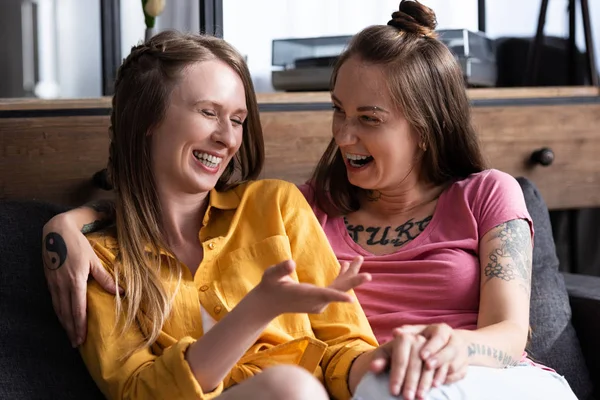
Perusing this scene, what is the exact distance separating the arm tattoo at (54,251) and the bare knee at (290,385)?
47 centimetres

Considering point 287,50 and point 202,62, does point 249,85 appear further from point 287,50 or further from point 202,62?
point 287,50

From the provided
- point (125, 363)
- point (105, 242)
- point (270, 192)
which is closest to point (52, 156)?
point (105, 242)

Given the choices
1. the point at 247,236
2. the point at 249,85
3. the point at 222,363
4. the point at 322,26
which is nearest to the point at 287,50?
the point at 322,26

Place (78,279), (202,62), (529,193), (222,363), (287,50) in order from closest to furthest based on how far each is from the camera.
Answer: (222,363) → (78,279) → (202,62) → (529,193) → (287,50)

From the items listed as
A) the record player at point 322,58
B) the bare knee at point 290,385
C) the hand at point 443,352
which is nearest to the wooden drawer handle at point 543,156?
the record player at point 322,58

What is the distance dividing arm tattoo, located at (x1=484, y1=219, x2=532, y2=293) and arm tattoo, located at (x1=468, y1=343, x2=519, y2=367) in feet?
0.46

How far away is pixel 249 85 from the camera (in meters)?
1.51

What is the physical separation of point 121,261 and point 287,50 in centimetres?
98

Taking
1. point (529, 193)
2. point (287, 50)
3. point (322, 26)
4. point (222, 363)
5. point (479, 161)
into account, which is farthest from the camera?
point (322, 26)

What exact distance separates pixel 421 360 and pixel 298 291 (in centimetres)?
20

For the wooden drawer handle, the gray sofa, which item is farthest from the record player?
the gray sofa

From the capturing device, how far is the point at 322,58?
2.09 m

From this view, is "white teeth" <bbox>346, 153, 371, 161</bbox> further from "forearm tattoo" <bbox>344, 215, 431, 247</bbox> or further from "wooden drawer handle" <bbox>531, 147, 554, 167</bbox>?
"wooden drawer handle" <bbox>531, 147, 554, 167</bbox>

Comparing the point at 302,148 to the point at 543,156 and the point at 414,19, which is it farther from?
the point at 543,156
